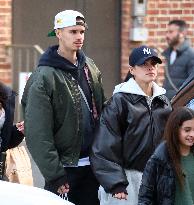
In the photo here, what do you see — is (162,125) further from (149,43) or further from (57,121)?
(149,43)

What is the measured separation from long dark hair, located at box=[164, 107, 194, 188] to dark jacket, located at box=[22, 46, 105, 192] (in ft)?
3.00

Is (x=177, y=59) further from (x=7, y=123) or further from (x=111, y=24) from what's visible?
(x=7, y=123)

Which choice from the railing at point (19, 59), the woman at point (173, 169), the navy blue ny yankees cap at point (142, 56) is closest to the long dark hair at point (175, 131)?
the woman at point (173, 169)

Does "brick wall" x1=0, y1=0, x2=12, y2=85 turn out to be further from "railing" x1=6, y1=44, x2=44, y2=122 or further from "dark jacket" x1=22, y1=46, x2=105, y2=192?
"dark jacket" x1=22, y1=46, x2=105, y2=192

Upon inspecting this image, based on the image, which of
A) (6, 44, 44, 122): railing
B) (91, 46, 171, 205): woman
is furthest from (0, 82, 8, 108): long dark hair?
(6, 44, 44, 122): railing

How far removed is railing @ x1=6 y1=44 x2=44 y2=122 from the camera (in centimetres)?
1209

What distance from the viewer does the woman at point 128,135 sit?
6.14 m

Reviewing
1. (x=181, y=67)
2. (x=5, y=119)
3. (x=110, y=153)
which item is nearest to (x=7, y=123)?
(x=5, y=119)

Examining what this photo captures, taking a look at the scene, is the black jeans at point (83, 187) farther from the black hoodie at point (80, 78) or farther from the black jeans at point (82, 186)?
the black hoodie at point (80, 78)

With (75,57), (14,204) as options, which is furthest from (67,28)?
(14,204)

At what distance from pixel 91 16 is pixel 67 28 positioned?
246 inches

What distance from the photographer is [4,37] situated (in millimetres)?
12117

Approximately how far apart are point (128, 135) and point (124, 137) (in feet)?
0.13

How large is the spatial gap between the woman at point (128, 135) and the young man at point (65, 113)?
30cm
